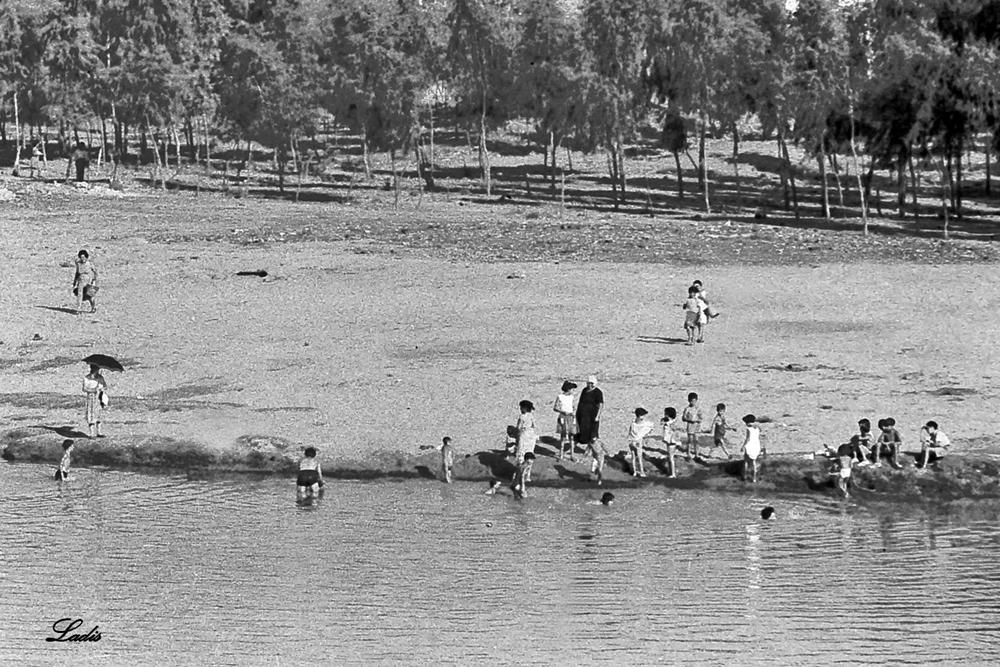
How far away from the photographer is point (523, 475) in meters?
22.8

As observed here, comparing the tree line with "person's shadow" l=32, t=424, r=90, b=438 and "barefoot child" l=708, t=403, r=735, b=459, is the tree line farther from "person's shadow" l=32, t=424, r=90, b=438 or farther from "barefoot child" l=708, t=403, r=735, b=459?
"person's shadow" l=32, t=424, r=90, b=438

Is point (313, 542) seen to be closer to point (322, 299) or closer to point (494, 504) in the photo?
point (494, 504)

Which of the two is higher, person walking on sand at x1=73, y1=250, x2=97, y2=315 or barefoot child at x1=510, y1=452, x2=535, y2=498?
person walking on sand at x1=73, y1=250, x2=97, y2=315

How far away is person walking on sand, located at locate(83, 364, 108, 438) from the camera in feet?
83.3

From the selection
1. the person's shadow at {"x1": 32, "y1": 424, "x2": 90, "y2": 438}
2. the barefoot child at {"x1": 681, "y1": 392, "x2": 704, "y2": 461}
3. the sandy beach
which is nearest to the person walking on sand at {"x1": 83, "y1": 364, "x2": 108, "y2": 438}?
the person's shadow at {"x1": 32, "y1": 424, "x2": 90, "y2": 438}

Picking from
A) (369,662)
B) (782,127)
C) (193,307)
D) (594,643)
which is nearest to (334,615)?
(369,662)

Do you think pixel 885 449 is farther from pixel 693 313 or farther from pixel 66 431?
pixel 66 431

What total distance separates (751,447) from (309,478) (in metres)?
7.12

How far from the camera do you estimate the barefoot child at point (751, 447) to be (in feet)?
74.3

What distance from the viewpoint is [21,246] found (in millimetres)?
49844

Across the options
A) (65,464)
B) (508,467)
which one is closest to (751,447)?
(508,467)

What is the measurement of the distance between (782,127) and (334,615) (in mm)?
56368

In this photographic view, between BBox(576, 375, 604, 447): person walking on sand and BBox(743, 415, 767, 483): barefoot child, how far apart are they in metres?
2.47
